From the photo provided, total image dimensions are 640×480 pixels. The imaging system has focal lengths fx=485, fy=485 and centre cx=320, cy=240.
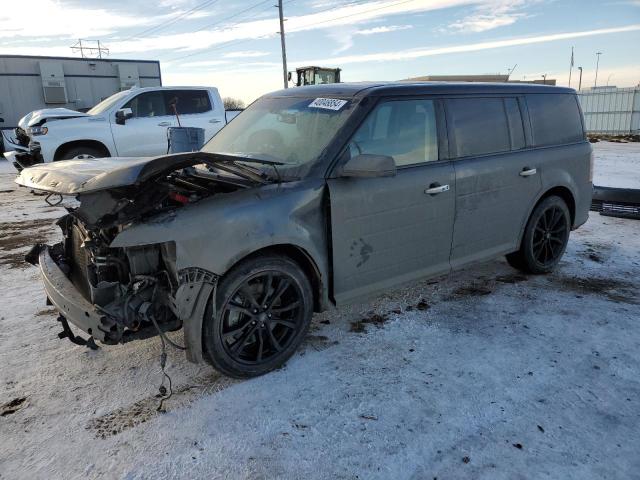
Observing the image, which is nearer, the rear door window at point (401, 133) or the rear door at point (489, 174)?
the rear door window at point (401, 133)

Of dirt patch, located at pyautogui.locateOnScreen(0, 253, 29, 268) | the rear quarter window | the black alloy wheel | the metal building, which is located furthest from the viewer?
the metal building

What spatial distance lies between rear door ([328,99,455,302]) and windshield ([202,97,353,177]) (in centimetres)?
24

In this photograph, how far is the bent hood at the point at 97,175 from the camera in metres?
2.64

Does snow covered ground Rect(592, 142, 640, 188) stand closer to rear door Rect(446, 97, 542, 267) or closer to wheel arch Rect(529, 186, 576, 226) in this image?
wheel arch Rect(529, 186, 576, 226)

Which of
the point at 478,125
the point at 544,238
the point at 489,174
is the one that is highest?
the point at 478,125

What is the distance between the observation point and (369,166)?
10.3ft

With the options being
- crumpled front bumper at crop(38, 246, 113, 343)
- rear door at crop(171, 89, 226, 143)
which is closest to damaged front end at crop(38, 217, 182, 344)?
crumpled front bumper at crop(38, 246, 113, 343)

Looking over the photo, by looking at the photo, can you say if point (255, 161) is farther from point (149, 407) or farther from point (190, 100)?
point (190, 100)

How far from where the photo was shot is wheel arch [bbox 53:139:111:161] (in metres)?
9.40

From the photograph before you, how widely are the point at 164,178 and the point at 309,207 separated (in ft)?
3.05

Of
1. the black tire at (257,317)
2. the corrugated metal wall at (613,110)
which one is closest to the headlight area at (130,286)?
the black tire at (257,317)

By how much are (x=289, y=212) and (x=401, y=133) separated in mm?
1194

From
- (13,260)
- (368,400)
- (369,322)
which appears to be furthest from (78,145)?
(368,400)

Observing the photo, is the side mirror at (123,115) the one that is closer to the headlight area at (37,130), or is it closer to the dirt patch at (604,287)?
the headlight area at (37,130)
